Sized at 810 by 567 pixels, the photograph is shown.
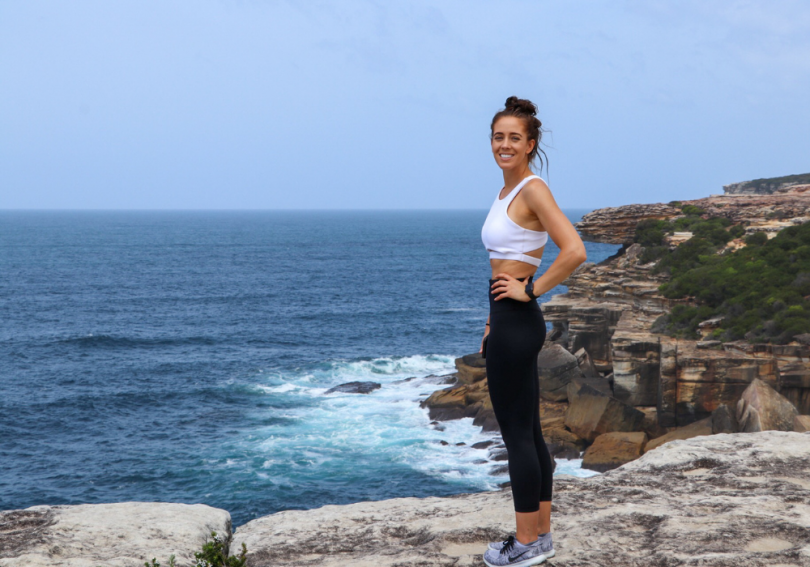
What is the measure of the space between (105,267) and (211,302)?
110 feet

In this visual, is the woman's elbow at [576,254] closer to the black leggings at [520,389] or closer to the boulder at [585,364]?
the black leggings at [520,389]

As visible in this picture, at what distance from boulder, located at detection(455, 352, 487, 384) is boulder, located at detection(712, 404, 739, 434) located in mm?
12518

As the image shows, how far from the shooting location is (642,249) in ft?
113

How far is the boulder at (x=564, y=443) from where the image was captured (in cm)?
2272

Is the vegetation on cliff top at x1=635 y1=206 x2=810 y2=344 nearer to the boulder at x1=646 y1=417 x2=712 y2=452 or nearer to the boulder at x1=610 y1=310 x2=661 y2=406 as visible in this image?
the boulder at x1=610 y1=310 x2=661 y2=406

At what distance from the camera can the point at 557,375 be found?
2652 centimetres

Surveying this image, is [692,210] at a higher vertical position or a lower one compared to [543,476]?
higher

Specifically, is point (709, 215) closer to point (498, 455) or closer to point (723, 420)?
point (498, 455)

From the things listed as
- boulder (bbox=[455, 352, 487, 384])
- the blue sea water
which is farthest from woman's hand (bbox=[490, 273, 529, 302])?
boulder (bbox=[455, 352, 487, 384])

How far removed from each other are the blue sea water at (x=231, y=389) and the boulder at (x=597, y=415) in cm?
181

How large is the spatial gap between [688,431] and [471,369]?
40.4ft

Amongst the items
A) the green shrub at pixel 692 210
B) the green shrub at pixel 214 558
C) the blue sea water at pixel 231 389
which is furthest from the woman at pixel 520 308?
the green shrub at pixel 692 210

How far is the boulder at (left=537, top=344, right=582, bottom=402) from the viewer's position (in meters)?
26.4

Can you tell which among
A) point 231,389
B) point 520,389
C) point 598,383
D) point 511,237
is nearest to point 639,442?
point 598,383
